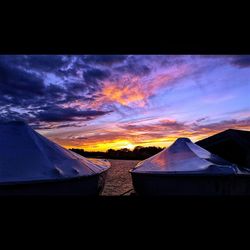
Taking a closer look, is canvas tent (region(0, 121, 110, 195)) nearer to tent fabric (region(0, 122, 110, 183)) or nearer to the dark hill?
tent fabric (region(0, 122, 110, 183))

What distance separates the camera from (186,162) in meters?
5.90

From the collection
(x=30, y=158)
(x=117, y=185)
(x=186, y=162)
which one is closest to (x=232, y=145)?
(x=186, y=162)

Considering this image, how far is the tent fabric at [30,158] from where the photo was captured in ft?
13.2

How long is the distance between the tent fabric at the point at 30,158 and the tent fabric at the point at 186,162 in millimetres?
1801

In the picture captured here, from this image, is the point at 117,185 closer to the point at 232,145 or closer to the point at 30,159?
the point at 232,145

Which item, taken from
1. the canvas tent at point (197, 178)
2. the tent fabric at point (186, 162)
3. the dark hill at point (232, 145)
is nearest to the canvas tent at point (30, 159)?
the canvas tent at point (197, 178)

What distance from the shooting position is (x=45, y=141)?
→ 5.23 metres

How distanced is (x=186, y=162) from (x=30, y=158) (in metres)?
3.35

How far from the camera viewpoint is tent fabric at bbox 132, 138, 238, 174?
5.43 meters
